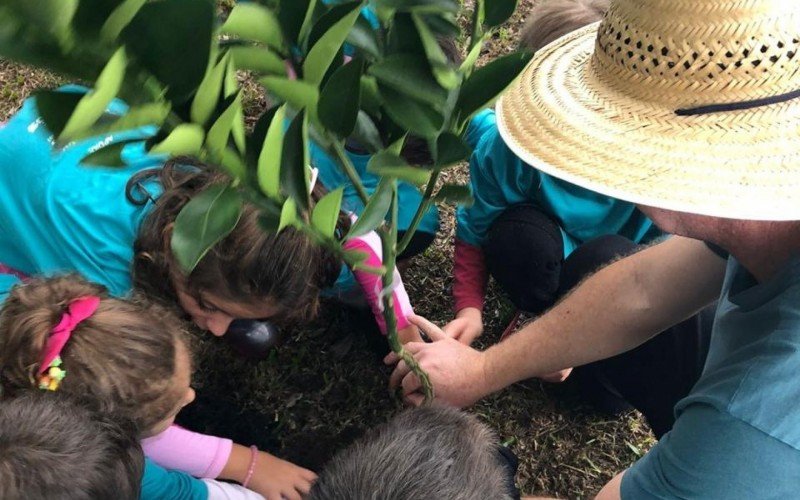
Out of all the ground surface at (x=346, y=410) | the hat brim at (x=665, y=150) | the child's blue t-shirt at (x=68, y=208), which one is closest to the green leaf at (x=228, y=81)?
the hat brim at (x=665, y=150)

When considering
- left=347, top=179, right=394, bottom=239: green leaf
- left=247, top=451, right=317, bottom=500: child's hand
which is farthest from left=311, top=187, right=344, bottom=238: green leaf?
left=247, top=451, right=317, bottom=500: child's hand

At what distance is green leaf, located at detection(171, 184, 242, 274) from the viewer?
405mm

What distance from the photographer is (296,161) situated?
17.4 inches

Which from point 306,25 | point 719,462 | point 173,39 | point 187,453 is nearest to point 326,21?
point 306,25

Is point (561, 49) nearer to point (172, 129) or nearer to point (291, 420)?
point (172, 129)

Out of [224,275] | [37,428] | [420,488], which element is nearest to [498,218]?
[224,275]

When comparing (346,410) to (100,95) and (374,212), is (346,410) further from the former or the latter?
(100,95)

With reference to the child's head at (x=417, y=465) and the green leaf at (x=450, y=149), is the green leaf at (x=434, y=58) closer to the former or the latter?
the green leaf at (x=450, y=149)

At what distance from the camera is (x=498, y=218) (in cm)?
168

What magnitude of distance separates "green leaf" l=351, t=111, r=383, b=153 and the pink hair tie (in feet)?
2.73

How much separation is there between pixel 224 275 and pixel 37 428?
1.38 ft

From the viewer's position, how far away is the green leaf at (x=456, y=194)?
608mm

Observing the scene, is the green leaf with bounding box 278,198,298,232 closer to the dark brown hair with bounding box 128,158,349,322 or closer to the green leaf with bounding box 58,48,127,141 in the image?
the green leaf with bounding box 58,48,127,141

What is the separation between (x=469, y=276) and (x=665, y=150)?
3.53 feet
